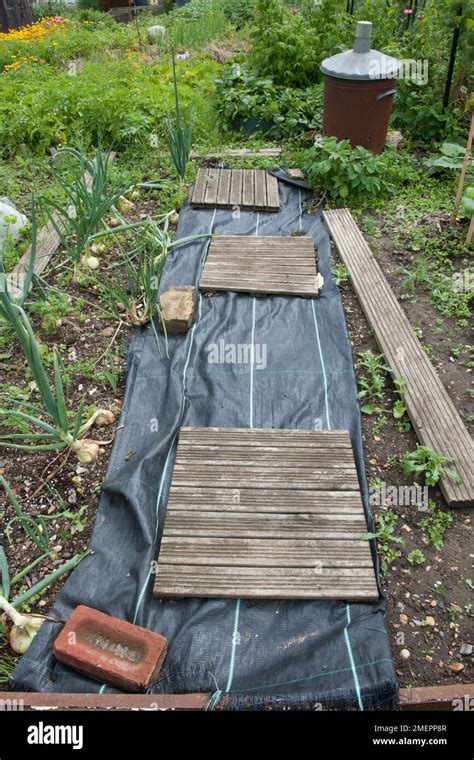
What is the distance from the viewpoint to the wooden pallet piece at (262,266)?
11.1ft

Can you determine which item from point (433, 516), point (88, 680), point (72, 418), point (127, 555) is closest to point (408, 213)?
point (433, 516)

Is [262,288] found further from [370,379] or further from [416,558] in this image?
[416,558]

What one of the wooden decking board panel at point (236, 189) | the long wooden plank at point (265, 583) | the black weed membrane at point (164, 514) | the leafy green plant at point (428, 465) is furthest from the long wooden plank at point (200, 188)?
the long wooden plank at point (265, 583)

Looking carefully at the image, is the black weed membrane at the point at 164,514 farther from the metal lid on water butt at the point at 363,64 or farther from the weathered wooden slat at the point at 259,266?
the metal lid on water butt at the point at 363,64

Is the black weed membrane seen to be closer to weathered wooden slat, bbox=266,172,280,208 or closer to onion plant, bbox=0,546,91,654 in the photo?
onion plant, bbox=0,546,91,654

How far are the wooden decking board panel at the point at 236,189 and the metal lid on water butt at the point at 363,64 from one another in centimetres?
98

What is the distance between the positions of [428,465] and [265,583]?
898 millimetres

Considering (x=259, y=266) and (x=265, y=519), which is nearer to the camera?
(x=265, y=519)

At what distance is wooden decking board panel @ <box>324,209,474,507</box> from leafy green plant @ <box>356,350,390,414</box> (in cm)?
6

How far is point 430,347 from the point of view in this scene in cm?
294

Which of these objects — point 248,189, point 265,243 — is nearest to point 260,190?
point 248,189

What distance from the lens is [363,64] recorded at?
165 inches

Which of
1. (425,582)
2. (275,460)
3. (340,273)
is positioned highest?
(340,273)

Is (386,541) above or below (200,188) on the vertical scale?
below
